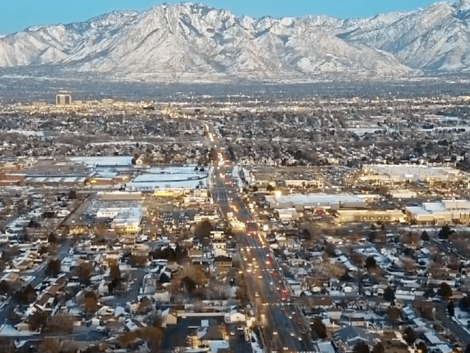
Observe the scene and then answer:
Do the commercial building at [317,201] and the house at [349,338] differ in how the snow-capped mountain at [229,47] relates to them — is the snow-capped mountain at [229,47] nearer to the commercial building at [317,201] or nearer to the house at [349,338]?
the commercial building at [317,201]

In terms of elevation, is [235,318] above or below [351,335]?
below

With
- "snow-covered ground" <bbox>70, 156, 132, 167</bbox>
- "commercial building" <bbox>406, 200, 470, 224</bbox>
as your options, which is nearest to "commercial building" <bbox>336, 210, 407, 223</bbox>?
"commercial building" <bbox>406, 200, 470, 224</bbox>

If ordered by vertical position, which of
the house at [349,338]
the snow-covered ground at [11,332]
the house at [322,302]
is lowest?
the snow-covered ground at [11,332]

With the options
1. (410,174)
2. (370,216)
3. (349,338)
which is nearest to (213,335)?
(349,338)

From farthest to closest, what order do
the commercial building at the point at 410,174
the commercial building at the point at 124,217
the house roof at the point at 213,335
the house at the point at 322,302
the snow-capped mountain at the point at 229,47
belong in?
the snow-capped mountain at the point at 229,47
the commercial building at the point at 410,174
the commercial building at the point at 124,217
the house at the point at 322,302
the house roof at the point at 213,335

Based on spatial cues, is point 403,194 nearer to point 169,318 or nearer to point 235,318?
point 235,318

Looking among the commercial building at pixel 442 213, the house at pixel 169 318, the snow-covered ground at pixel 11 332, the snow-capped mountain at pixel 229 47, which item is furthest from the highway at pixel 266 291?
the snow-capped mountain at pixel 229 47
